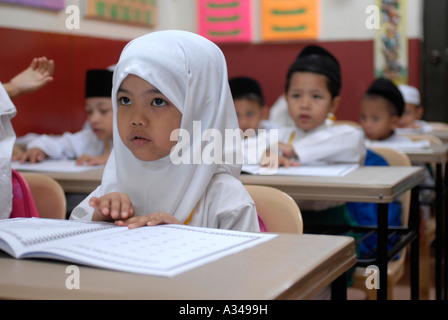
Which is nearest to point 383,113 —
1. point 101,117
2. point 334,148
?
point 334,148

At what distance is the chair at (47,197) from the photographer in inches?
68.6

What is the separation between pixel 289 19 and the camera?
15.8 ft

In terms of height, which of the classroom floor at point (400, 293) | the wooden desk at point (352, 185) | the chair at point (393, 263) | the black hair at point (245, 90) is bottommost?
the classroom floor at point (400, 293)

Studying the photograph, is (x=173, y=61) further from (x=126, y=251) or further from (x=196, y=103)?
(x=126, y=251)

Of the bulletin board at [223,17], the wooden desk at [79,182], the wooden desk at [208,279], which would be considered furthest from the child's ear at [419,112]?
the wooden desk at [208,279]

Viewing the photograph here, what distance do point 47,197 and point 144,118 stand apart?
2.05 ft

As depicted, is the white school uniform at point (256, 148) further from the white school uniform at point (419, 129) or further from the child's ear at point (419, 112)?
the child's ear at point (419, 112)

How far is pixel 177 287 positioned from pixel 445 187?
2624 millimetres

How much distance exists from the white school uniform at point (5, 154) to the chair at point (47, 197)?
0.18m

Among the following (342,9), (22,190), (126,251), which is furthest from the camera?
(342,9)
